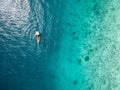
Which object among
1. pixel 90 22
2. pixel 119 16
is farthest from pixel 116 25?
pixel 90 22

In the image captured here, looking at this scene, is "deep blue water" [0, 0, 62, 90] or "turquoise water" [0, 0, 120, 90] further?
"deep blue water" [0, 0, 62, 90]

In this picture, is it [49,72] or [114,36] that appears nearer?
[114,36]

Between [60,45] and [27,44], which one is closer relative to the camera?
[60,45]

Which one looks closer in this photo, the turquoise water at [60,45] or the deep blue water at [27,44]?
the turquoise water at [60,45]

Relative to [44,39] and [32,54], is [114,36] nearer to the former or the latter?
[44,39]

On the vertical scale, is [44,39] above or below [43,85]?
above
